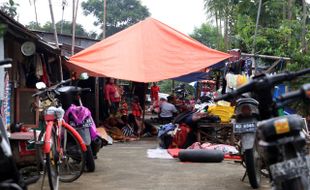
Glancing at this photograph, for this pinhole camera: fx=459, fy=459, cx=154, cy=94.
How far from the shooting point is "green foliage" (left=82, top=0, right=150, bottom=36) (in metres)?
45.7

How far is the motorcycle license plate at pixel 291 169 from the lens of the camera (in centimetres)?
278

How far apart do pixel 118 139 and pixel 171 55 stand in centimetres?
281

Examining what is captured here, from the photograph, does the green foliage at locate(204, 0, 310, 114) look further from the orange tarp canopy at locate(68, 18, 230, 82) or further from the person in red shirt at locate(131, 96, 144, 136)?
the person in red shirt at locate(131, 96, 144, 136)

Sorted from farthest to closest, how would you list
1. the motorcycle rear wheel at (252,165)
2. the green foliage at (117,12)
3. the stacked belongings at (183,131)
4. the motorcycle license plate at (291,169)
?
the green foliage at (117,12), the stacked belongings at (183,131), the motorcycle rear wheel at (252,165), the motorcycle license plate at (291,169)

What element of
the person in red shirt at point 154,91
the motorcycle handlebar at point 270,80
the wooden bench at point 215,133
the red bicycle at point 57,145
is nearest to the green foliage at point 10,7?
the red bicycle at point 57,145

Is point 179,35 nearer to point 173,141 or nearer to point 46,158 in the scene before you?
point 173,141

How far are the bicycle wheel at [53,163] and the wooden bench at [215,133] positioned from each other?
4530 mm

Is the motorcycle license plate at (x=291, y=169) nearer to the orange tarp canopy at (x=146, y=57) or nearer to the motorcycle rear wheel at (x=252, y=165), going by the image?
the motorcycle rear wheel at (x=252, y=165)

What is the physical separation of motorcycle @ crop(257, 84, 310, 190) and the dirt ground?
9.47ft

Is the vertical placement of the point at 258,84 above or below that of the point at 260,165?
above

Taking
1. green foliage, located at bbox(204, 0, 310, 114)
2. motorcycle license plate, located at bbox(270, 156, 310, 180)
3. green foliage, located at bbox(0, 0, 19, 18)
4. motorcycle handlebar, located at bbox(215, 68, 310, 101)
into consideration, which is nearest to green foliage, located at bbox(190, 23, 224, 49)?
green foliage, located at bbox(204, 0, 310, 114)

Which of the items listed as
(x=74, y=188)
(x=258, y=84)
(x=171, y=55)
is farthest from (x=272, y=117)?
(x=171, y=55)

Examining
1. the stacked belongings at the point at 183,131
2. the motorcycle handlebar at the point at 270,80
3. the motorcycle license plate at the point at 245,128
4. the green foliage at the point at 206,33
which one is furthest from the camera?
the green foliage at the point at 206,33

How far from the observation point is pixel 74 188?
18.3ft
